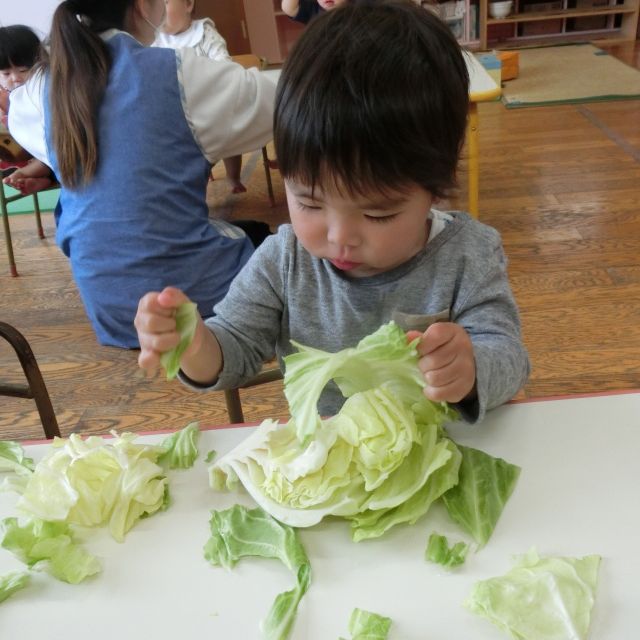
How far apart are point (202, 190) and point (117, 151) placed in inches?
12.5

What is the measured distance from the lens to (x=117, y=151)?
6.11 ft

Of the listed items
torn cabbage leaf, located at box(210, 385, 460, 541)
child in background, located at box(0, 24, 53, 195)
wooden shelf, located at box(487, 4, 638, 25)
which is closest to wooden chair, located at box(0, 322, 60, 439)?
torn cabbage leaf, located at box(210, 385, 460, 541)

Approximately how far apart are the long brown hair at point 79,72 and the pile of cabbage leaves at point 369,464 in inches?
53.0

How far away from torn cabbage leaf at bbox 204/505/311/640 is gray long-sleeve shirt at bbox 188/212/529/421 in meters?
0.28

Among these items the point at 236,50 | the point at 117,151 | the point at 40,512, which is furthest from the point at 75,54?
the point at 236,50

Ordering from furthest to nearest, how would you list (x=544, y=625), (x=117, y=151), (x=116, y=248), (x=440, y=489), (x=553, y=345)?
(x=553, y=345), (x=116, y=248), (x=117, y=151), (x=440, y=489), (x=544, y=625)

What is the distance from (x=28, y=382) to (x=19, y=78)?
231 cm

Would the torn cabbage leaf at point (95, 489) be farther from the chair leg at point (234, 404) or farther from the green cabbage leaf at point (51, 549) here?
the chair leg at point (234, 404)

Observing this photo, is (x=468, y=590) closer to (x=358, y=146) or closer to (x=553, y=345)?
(x=358, y=146)

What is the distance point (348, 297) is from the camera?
1087mm

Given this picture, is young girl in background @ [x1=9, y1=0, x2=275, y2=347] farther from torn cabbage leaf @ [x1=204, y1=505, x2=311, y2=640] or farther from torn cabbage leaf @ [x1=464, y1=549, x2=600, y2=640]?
torn cabbage leaf @ [x1=464, y1=549, x2=600, y2=640]

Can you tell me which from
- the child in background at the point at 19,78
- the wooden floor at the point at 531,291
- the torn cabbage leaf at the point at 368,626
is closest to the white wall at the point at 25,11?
the wooden floor at the point at 531,291

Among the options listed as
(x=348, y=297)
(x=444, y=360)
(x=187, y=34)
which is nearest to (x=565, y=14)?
(x=187, y=34)

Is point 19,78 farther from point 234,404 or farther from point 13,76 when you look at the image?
point 234,404
